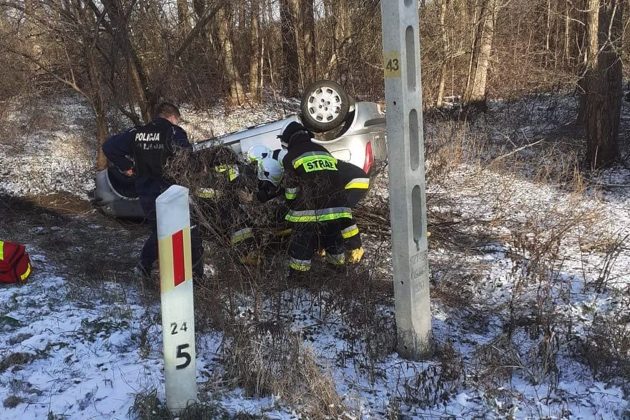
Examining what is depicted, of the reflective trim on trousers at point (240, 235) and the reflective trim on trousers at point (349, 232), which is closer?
the reflective trim on trousers at point (240, 235)

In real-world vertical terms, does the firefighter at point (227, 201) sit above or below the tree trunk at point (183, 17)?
below

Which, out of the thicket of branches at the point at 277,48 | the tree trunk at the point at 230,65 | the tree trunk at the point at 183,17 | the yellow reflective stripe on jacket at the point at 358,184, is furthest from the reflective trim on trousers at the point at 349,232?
the tree trunk at the point at 230,65

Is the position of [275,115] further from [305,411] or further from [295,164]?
[305,411]

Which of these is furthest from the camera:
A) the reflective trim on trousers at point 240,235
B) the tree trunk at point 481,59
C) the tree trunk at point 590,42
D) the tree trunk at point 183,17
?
the tree trunk at point 481,59

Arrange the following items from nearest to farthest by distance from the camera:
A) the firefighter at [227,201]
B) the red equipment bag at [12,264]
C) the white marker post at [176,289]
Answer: the white marker post at [176,289] → the firefighter at [227,201] → the red equipment bag at [12,264]

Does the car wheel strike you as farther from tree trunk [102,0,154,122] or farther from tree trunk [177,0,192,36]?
tree trunk [177,0,192,36]

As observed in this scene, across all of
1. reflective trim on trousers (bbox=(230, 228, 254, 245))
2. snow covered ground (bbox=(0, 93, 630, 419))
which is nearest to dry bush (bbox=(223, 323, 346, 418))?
snow covered ground (bbox=(0, 93, 630, 419))

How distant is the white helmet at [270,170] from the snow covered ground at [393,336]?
1.17 metres

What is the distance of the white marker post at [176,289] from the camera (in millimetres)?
2750

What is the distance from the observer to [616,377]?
3.55m

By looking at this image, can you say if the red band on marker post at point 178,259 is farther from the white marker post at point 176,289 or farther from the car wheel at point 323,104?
the car wheel at point 323,104

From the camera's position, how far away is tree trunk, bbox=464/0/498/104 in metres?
14.0

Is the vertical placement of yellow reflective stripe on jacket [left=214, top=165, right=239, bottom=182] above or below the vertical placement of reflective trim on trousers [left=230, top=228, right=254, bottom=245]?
above

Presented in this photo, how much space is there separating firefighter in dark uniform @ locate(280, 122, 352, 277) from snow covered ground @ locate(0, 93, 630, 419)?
45 cm
